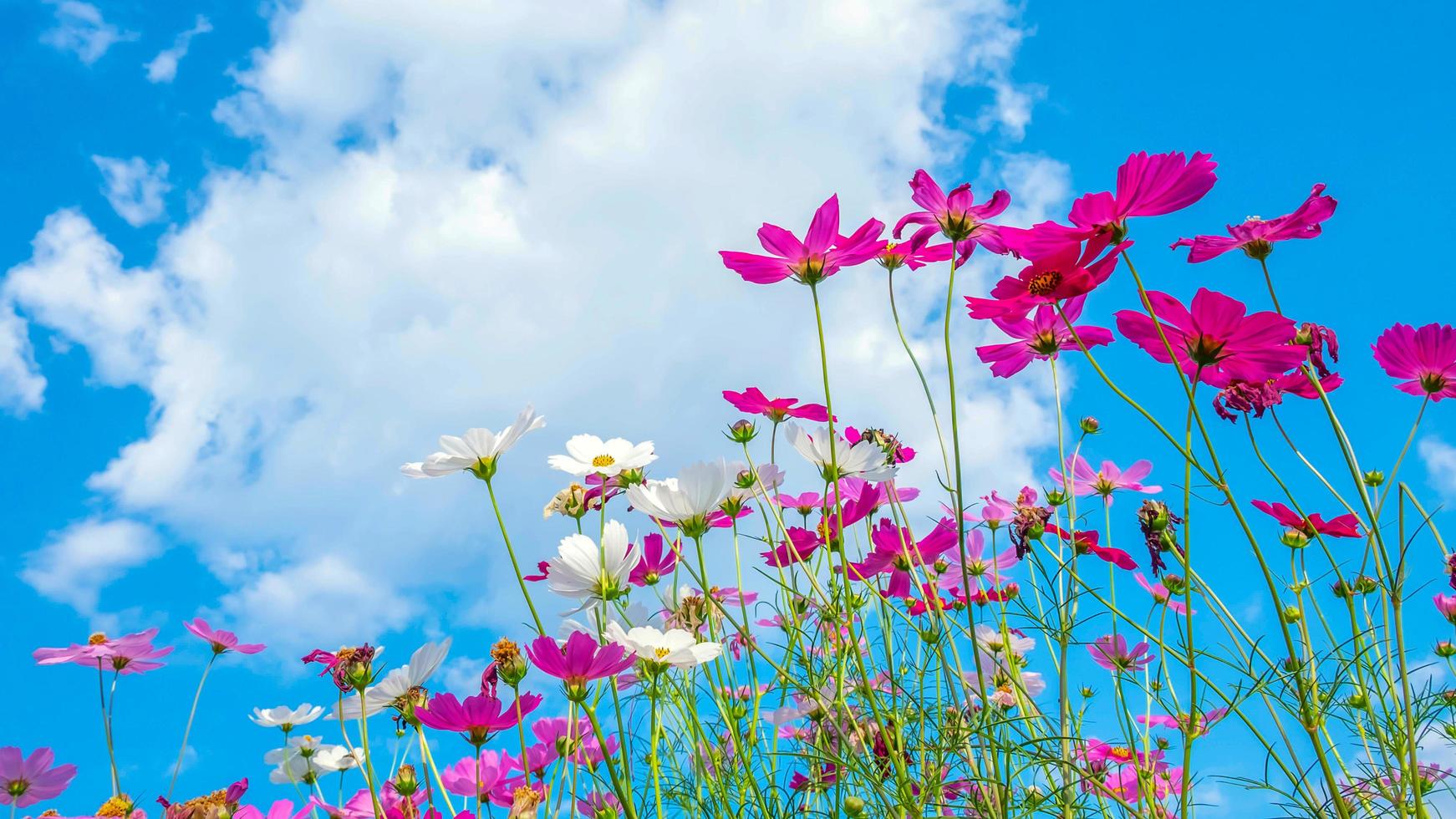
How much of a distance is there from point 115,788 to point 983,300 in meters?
1.28

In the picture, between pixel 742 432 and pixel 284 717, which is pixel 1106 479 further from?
pixel 284 717

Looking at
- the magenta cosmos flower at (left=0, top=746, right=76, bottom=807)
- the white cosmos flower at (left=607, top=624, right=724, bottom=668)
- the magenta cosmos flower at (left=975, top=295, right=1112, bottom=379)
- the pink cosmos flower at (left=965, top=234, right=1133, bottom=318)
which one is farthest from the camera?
the magenta cosmos flower at (left=0, top=746, right=76, bottom=807)

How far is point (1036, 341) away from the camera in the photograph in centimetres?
110

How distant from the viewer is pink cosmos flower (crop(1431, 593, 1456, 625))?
4.97 ft

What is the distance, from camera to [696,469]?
3.47 feet

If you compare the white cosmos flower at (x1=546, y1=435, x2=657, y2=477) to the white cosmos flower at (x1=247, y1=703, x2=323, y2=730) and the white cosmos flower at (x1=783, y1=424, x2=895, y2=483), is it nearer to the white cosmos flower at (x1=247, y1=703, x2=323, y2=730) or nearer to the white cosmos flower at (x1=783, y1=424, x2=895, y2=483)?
the white cosmos flower at (x1=783, y1=424, x2=895, y2=483)

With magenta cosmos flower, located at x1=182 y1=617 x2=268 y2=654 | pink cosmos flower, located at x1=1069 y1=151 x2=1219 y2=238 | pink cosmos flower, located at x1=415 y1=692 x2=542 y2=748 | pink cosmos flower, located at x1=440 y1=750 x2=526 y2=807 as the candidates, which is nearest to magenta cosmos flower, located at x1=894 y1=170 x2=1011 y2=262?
pink cosmos flower, located at x1=1069 y1=151 x2=1219 y2=238

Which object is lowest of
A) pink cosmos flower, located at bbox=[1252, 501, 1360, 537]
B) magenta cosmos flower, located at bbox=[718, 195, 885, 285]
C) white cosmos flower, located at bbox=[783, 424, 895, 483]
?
pink cosmos flower, located at bbox=[1252, 501, 1360, 537]

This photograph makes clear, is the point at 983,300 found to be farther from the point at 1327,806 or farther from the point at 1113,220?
the point at 1327,806

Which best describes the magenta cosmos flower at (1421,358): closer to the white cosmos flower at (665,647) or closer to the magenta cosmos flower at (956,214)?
the magenta cosmos flower at (956,214)

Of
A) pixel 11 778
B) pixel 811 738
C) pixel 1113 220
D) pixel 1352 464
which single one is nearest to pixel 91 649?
pixel 11 778

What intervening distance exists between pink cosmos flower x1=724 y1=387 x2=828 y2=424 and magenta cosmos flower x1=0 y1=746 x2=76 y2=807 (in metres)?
1.16

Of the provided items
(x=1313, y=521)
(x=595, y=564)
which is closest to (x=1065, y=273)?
(x=595, y=564)

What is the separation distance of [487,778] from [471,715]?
Answer: 0.33 metres
